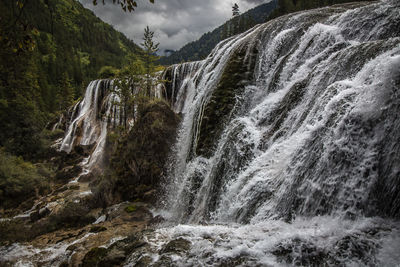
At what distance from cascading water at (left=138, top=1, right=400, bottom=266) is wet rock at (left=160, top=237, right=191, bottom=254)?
0.48 ft

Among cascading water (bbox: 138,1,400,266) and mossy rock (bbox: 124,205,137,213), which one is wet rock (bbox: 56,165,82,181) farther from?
cascading water (bbox: 138,1,400,266)

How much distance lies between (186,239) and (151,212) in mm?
5254

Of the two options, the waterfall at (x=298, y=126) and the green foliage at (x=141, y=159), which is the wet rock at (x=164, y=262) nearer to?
the waterfall at (x=298, y=126)

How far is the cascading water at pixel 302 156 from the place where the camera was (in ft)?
9.21

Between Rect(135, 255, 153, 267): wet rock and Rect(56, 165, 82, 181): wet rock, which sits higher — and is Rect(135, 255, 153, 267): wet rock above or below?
above

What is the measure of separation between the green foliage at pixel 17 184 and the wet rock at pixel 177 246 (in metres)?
14.4

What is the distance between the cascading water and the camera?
9.21ft

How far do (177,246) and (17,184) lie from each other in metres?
15.6

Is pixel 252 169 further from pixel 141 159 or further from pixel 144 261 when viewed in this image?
pixel 141 159

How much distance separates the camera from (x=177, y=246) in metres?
3.58

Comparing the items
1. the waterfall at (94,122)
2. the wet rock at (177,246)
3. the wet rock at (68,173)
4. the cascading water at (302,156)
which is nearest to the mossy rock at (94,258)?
the cascading water at (302,156)

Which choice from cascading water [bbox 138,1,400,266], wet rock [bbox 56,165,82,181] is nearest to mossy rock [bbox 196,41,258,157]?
cascading water [bbox 138,1,400,266]

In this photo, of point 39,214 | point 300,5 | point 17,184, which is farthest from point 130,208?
point 300,5

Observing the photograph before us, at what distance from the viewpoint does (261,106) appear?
7.18 meters
